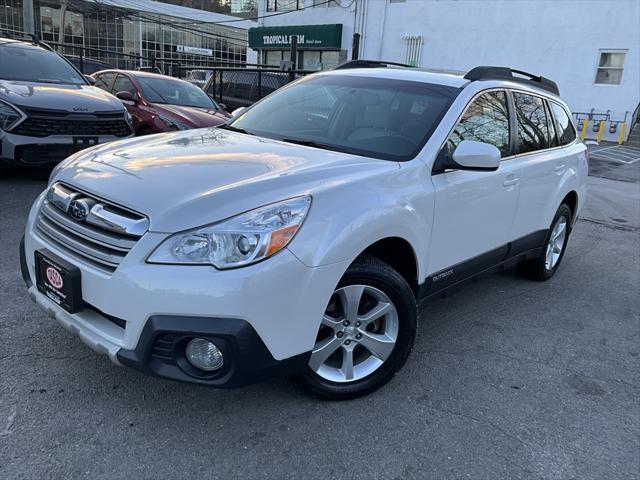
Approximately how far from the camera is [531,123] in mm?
4305

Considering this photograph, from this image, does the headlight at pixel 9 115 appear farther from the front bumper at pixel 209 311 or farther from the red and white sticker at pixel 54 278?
the front bumper at pixel 209 311

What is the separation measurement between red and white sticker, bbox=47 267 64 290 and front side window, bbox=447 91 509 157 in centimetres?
223

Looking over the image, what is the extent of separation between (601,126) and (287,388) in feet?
66.0

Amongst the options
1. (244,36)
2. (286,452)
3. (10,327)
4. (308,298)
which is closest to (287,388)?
(286,452)

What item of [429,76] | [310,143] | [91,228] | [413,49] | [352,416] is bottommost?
[352,416]

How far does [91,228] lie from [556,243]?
4.20 meters

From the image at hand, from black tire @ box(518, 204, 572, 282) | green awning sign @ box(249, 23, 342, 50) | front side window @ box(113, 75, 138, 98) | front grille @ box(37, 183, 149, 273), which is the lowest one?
black tire @ box(518, 204, 572, 282)

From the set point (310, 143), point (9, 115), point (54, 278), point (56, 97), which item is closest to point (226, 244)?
point (54, 278)

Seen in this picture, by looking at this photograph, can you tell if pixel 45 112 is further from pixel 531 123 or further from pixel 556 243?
pixel 556 243

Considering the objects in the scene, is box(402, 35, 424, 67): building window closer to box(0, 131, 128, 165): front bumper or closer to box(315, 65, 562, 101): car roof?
box(0, 131, 128, 165): front bumper

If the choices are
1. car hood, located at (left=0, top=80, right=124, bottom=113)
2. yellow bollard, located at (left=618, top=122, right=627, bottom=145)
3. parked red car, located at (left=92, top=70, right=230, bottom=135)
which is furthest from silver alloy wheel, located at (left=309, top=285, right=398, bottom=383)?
yellow bollard, located at (left=618, top=122, right=627, bottom=145)

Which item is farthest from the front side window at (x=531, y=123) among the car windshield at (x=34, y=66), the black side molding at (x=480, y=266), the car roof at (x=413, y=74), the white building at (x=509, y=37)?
the white building at (x=509, y=37)

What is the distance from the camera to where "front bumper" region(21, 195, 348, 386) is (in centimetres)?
221

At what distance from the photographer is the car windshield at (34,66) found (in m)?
7.18
